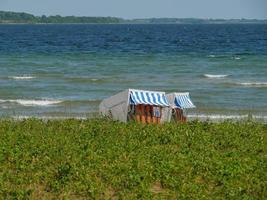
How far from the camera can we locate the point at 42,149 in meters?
13.6

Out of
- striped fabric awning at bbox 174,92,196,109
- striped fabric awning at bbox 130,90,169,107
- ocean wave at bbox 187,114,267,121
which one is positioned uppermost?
striped fabric awning at bbox 130,90,169,107

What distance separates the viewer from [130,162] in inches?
507

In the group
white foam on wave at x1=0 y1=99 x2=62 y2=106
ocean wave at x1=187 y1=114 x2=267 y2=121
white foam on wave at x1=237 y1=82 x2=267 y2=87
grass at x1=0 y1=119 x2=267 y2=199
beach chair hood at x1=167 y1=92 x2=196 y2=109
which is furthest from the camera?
white foam on wave at x1=237 y1=82 x2=267 y2=87

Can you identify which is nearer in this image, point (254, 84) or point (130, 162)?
point (130, 162)

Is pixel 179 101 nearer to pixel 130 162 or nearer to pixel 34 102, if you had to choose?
pixel 130 162

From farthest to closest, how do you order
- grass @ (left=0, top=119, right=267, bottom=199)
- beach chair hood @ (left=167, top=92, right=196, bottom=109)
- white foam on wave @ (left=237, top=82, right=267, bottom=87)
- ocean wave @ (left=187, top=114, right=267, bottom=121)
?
1. white foam on wave @ (left=237, top=82, right=267, bottom=87)
2. ocean wave @ (left=187, top=114, right=267, bottom=121)
3. beach chair hood @ (left=167, top=92, right=196, bottom=109)
4. grass @ (left=0, top=119, right=267, bottom=199)

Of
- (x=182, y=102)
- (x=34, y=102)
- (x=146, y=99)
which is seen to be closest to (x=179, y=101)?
(x=182, y=102)

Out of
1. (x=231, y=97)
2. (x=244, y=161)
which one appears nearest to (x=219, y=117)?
(x=231, y=97)

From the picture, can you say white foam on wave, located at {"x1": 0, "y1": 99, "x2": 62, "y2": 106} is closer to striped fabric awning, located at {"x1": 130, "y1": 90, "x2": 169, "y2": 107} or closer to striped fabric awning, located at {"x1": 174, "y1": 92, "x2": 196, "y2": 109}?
striped fabric awning, located at {"x1": 174, "y1": 92, "x2": 196, "y2": 109}

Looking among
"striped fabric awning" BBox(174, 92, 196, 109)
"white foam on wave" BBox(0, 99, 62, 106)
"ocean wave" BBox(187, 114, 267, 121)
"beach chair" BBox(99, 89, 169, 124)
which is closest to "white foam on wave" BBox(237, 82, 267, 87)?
"ocean wave" BBox(187, 114, 267, 121)

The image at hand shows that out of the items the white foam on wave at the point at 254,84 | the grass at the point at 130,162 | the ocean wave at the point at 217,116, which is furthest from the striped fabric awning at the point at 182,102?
the white foam on wave at the point at 254,84

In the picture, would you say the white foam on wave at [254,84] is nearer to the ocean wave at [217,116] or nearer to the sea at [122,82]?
the sea at [122,82]

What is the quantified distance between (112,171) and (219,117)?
42.8ft

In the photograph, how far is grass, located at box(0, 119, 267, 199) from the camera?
11.6m
